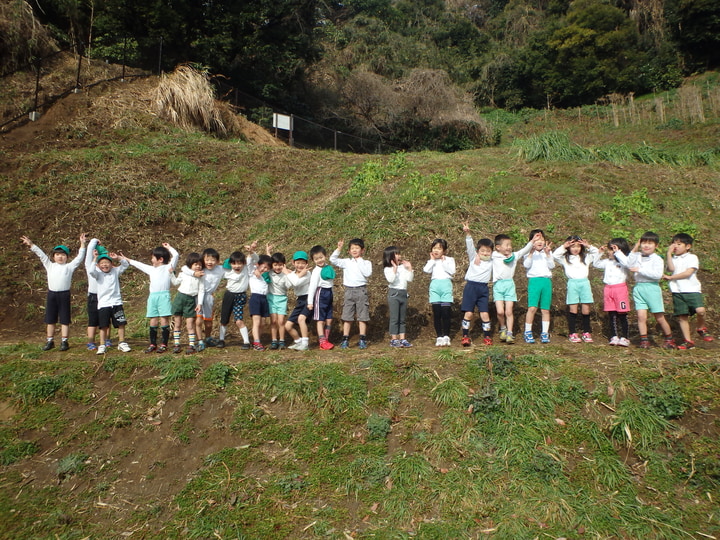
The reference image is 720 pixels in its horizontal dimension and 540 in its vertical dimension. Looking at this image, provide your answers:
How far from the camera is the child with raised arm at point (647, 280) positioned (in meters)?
6.54

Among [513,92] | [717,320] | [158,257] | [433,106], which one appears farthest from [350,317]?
[513,92]

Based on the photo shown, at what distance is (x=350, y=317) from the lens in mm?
7211

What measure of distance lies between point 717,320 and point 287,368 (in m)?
6.51

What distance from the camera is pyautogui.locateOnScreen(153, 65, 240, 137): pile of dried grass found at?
583 inches

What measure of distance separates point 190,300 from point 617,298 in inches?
228

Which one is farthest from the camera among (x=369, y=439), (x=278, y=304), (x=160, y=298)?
(x=278, y=304)

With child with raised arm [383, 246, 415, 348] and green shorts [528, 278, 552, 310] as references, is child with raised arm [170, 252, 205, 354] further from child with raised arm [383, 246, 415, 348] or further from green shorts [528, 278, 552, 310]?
green shorts [528, 278, 552, 310]

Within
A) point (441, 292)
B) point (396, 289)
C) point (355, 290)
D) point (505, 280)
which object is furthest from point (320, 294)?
point (505, 280)

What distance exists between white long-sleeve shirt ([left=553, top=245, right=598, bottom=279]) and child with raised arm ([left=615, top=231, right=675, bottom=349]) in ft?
1.61

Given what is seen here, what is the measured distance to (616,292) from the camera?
269 inches

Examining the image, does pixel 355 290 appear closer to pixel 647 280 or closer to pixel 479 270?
pixel 479 270

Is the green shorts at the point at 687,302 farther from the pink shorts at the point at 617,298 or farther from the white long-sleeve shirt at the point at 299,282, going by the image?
the white long-sleeve shirt at the point at 299,282

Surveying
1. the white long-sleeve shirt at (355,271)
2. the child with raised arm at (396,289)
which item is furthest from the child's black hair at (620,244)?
the white long-sleeve shirt at (355,271)

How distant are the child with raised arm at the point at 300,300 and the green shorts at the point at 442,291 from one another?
1.81 meters
